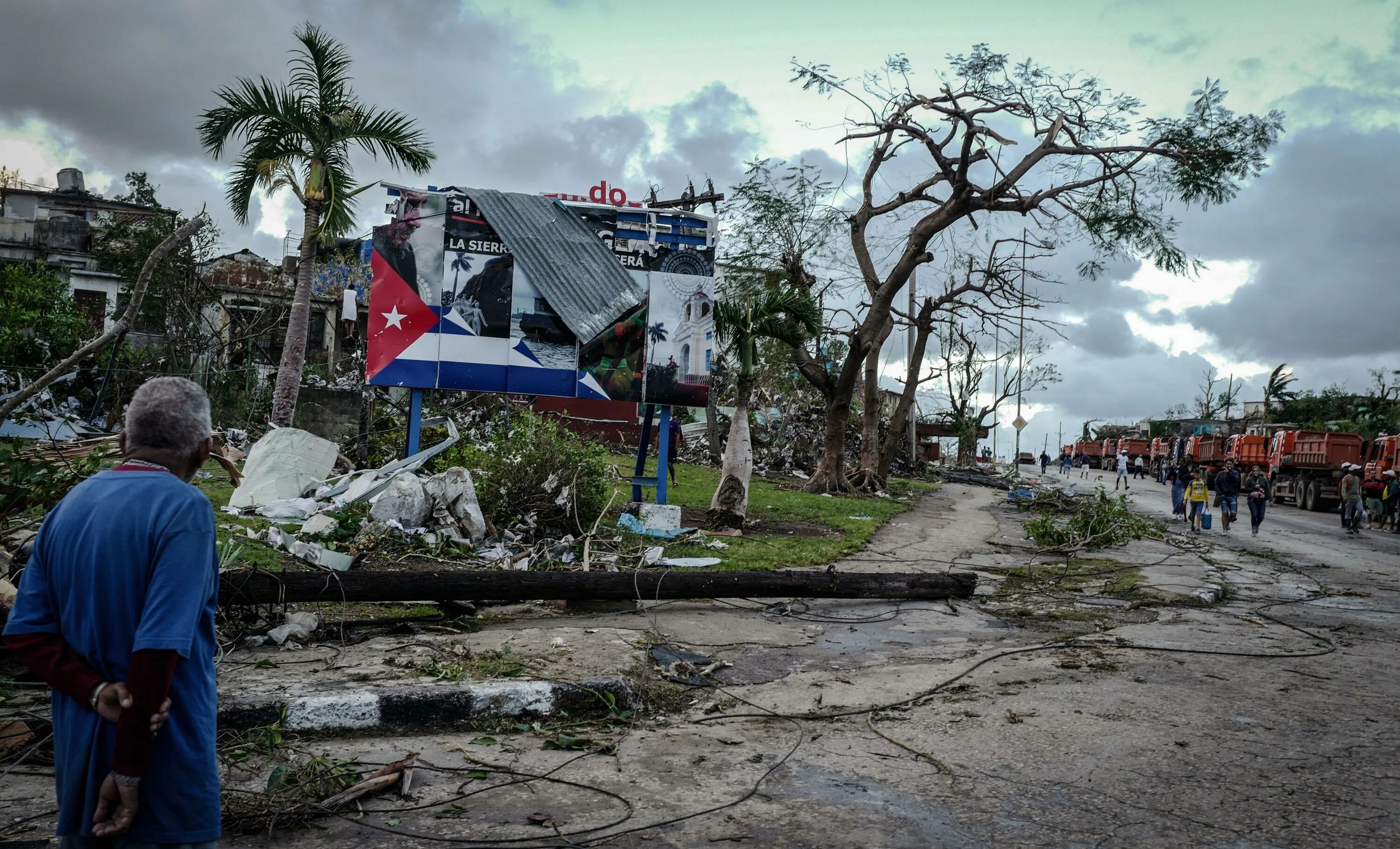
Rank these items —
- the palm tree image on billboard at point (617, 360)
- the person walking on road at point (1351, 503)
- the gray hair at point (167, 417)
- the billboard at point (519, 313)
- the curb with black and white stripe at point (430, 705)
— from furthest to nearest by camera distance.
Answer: the person walking on road at point (1351, 503) < the palm tree image on billboard at point (617, 360) < the billboard at point (519, 313) < the curb with black and white stripe at point (430, 705) < the gray hair at point (167, 417)

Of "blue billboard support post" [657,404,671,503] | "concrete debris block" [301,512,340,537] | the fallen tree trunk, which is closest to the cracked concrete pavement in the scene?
the fallen tree trunk

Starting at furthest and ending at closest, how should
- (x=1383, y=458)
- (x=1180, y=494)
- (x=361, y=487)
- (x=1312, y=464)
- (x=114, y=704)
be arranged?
(x=1312, y=464) → (x=1383, y=458) → (x=1180, y=494) → (x=361, y=487) → (x=114, y=704)

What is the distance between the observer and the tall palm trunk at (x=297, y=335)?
14.8 metres

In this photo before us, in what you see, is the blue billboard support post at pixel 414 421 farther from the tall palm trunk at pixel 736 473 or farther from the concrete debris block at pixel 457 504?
the tall palm trunk at pixel 736 473

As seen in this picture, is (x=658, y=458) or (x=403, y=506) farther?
(x=658, y=458)

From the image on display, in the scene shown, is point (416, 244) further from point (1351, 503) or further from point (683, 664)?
point (1351, 503)

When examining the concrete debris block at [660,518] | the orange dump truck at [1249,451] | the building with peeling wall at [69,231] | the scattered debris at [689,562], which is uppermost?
the building with peeling wall at [69,231]

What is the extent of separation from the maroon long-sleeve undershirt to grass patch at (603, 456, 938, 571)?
7407 millimetres

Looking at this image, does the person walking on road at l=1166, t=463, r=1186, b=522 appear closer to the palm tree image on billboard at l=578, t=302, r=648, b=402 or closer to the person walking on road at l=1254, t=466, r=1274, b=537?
the person walking on road at l=1254, t=466, r=1274, b=537

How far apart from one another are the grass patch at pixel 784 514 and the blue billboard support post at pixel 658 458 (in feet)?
2.11

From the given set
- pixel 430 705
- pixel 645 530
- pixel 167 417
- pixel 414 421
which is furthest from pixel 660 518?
pixel 167 417

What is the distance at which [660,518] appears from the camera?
456 inches

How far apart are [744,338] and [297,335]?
7.49m

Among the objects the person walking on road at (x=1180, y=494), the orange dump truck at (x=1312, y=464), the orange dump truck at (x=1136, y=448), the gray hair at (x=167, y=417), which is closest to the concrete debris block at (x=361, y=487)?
the gray hair at (x=167, y=417)
